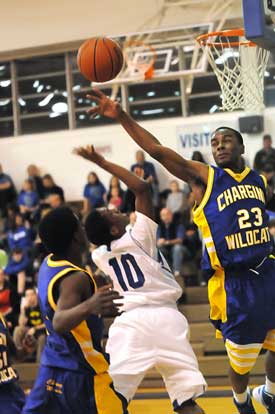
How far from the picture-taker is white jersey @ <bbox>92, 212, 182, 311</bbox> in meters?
5.46

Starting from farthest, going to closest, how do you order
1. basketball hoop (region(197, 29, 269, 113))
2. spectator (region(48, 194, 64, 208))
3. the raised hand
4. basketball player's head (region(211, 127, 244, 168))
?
1. spectator (region(48, 194, 64, 208))
2. basketball hoop (region(197, 29, 269, 113))
3. basketball player's head (region(211, 127, 244, 168))
4. the raised hand

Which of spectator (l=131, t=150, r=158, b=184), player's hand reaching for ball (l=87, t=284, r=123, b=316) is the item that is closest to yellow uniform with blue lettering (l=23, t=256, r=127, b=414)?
player's hand reaching for ball (l=87, t=284, r=123, b=316)

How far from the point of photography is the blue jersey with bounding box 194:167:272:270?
17.4 feet

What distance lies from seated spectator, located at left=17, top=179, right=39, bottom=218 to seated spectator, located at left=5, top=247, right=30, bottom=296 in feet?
4.15

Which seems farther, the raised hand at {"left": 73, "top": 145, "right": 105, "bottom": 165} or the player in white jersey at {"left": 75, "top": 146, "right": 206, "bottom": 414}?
the player in white jersey at {"left": 75, "top": 146, "right": 206, "bottom": 414}

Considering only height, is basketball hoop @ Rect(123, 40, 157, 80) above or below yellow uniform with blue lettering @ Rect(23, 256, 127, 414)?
above

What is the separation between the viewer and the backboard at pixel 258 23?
5098 mm

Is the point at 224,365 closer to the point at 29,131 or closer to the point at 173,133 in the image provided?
the point at 173,133

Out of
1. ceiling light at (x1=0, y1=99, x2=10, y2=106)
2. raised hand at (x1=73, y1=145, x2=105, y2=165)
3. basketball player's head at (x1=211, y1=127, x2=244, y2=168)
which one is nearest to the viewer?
raised hand at (x1=73, y1=145, x2=105, y2=165)

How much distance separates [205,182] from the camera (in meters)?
5.47

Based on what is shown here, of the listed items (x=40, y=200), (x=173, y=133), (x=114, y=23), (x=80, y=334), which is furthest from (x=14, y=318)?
(x=80, y=334)

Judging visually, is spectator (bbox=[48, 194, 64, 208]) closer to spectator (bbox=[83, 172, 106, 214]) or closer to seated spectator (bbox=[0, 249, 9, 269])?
spectator (bbox=[83, 172, 106, 214])

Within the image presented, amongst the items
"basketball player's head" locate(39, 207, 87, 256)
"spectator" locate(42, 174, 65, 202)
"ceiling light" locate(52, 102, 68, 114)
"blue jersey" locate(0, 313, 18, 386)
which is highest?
"ceiling light" locate(52, 102, 68, 114)

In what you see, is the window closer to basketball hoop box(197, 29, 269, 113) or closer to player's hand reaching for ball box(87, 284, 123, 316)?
basketball hoop box(197, 29, 269, 113)
